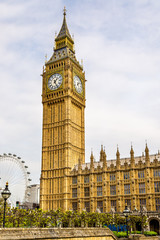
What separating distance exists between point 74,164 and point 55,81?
28225 mm

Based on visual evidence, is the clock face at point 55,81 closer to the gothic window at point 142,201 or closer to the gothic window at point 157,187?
the gothic window at point 157,187

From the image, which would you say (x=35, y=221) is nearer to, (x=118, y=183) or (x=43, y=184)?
(x=118, y=183)

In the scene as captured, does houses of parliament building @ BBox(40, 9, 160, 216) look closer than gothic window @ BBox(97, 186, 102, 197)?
Yes

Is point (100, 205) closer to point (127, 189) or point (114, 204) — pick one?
point (114, 204)

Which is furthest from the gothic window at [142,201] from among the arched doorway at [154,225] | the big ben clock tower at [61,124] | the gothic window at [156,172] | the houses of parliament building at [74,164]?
the big ben clock tower at [61,124]

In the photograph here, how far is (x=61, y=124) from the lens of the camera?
9244cm

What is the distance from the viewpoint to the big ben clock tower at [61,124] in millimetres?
86875

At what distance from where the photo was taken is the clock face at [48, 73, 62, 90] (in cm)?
9738

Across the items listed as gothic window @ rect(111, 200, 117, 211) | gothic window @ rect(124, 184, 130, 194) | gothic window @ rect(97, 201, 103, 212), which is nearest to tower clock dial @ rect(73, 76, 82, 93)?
gothic window @ rect(124, 184, 130, 194)

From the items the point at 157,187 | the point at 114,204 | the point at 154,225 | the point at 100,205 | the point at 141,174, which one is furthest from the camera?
the point at 100,205

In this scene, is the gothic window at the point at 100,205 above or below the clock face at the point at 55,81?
below

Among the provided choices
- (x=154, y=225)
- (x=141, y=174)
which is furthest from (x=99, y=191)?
(x=154, y=225)

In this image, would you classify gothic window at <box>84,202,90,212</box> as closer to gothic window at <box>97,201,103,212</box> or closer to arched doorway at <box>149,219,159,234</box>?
gothic window at <box>97,201,103,212</box>

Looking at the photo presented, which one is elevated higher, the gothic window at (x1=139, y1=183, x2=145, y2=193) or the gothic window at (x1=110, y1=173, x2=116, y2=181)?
the gothic window at (x1=110, y1=173, x2=116, y2=181)
